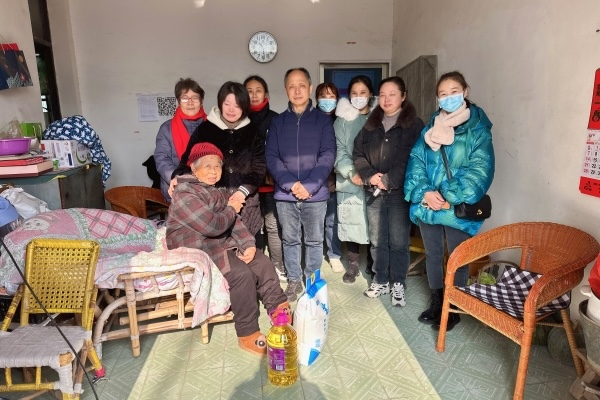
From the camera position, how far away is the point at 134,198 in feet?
12.1

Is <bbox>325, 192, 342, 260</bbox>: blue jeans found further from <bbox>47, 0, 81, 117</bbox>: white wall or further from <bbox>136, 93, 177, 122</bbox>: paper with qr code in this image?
<bbox>47, 0, 81, 117</bbox>: white wall

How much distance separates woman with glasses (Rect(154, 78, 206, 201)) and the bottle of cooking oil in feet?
4.67

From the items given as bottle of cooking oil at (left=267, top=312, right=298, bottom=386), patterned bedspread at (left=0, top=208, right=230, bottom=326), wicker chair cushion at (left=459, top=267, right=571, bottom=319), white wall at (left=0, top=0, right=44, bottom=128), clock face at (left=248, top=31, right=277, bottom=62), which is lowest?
bottle of cooking oil at (left=267, top=312, right=298, bottom=386)

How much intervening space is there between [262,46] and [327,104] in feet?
7.86

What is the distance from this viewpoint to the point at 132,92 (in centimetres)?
497

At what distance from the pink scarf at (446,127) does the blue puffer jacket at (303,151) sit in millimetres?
689

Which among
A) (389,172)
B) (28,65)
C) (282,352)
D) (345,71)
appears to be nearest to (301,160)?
(389,172)

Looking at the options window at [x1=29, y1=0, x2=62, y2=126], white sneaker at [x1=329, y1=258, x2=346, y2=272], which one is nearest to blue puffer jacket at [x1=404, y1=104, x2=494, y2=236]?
white sneaker at [x1=329, y1=258, x2=346, y2=272]

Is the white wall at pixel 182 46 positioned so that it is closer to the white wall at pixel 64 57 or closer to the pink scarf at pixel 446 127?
the white wall at pixel 64 57

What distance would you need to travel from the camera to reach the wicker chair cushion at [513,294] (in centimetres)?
192

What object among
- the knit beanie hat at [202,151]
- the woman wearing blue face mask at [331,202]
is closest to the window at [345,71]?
the woman wearing blue face mask at [331,202]

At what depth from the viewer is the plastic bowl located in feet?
8.03

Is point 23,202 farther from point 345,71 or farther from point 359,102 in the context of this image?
point 345,71

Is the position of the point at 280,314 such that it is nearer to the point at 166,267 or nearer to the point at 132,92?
the point at 166,267
